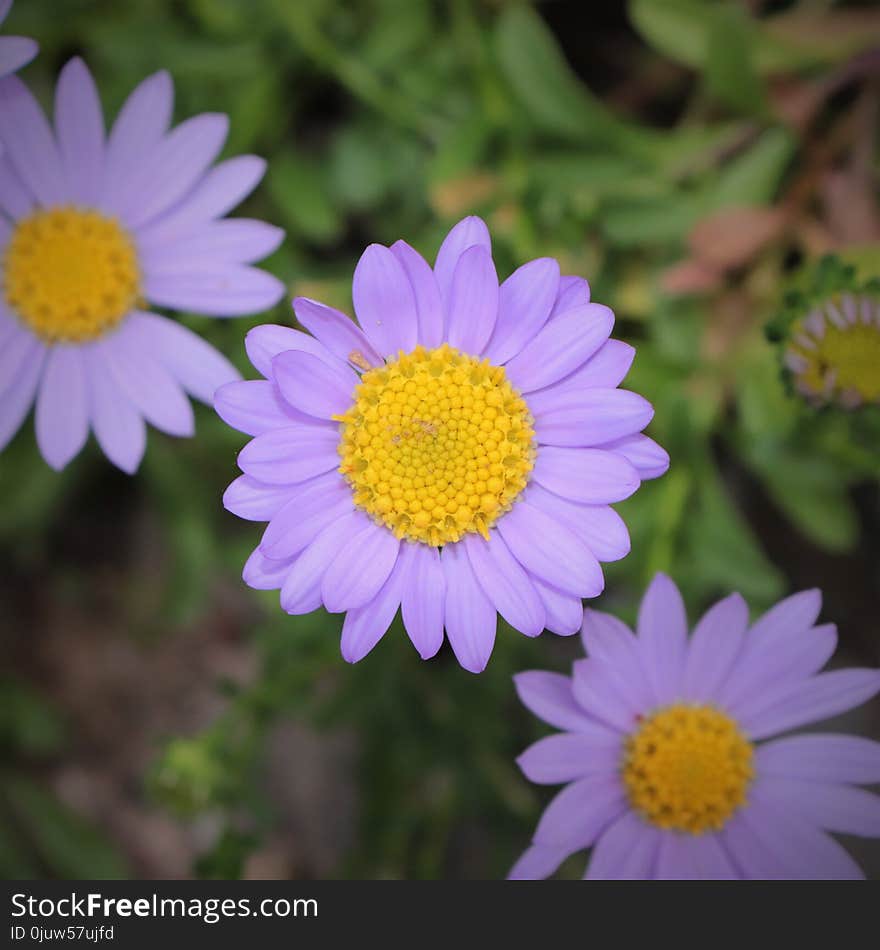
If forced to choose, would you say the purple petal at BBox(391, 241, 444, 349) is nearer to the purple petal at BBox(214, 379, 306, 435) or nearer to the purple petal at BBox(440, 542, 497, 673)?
the purple petal at BBox(214, 379, 306, 435)

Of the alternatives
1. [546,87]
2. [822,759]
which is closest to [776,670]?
[822,759]

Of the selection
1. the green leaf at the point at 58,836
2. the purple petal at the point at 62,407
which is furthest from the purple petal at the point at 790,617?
the green leaf at the point at 58,836

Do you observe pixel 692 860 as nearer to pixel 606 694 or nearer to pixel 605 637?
pixel 606 694

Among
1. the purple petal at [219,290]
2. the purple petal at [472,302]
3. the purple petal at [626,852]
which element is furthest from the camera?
the purple petal at [219,290]

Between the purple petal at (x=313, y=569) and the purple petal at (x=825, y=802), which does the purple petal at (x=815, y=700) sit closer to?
the purple petal at (x=825, y=802)

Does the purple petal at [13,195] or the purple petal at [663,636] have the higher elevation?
the purple petal at [13,195]
